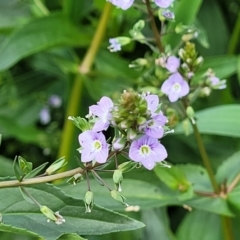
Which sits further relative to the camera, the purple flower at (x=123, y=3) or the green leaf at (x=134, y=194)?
the green leaf at (x=134, y=194)

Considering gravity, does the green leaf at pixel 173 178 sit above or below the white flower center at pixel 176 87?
below

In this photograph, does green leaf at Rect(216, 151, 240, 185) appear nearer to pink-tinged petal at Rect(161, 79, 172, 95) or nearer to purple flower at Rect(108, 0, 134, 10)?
pink-tinged petal at Rect(161, 79, 172, 95)

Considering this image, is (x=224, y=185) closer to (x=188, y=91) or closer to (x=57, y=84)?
(x=188, y=91)

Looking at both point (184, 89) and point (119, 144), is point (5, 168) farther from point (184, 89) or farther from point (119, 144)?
point (119, 144)

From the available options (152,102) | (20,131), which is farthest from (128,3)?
(20,131)

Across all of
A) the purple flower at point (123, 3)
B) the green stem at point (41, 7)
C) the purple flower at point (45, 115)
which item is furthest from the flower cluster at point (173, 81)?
the purple flower at point (45, 115)

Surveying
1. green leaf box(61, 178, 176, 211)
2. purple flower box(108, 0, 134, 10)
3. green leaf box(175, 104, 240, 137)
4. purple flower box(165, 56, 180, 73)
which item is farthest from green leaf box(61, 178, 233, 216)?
purple flower box(108, 0, 134, 10)

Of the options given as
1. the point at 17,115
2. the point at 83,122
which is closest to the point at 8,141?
the point at 17,115

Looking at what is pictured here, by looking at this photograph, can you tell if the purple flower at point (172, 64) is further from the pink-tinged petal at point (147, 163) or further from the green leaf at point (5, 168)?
the green leaf at point (5, 168)
